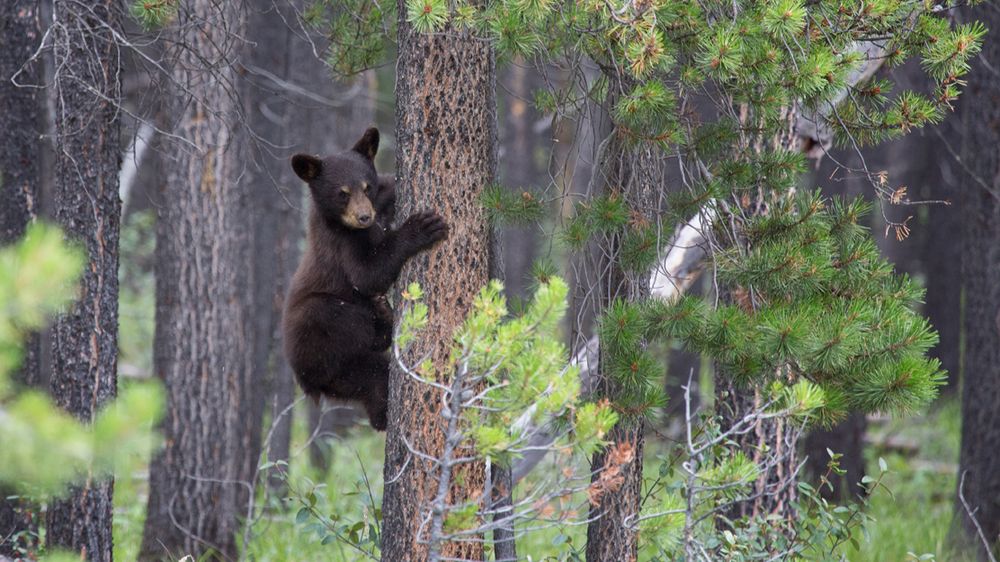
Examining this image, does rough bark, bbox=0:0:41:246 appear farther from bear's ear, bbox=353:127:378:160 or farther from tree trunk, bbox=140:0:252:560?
bear's ear, bbox=353:127:378:160

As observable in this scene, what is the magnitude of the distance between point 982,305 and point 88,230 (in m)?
6.43

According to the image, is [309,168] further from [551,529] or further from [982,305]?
Result: [982,305]

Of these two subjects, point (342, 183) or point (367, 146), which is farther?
point (367, 146)

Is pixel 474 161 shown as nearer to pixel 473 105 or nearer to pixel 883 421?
pixel 473 105

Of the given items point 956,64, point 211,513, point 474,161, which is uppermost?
point 956,64

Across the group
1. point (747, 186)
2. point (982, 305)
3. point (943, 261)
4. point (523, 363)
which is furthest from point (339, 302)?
point (943, 261)

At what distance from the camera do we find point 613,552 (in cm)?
471

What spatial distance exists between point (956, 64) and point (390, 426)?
9.20 ft

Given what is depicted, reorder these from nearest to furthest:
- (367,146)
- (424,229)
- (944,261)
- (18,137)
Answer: (424,229) → (367,146) → (18,137) → (944,261)

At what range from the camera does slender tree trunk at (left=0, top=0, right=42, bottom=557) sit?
632 centimetres

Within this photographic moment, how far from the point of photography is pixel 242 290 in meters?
7.87

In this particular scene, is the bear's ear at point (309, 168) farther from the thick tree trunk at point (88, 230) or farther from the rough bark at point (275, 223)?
the rough bark at point (275, 223)

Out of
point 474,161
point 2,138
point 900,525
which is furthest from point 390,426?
point 900,525

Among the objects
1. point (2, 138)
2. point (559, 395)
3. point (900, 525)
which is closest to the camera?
point (559, 395)
